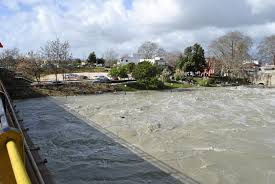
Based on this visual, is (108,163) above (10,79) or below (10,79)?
below

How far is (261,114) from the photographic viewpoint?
2306 cm

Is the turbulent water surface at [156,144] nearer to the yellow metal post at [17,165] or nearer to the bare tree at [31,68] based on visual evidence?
the yellow metal post at [17,165]

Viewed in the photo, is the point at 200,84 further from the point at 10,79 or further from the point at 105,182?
the point at 105,182

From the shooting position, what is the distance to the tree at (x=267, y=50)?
74.4m

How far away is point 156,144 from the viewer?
14.3 metres

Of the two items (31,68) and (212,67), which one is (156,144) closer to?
(31,68)

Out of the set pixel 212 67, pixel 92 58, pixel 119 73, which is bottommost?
pixel 119 73

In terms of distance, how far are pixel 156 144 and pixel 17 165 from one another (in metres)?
12.6

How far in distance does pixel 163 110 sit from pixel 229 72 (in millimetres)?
39254

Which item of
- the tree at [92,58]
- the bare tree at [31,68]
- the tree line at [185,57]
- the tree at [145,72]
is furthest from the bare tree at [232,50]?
the bare tree at [31,68]

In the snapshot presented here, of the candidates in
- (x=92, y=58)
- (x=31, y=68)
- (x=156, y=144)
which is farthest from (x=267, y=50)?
(x=156, y=144)

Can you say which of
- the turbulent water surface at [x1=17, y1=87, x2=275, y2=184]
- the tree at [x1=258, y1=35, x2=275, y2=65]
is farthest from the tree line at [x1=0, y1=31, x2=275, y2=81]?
the turbulent water surface at [x1=17, y1=87, x2=275, y2=184]

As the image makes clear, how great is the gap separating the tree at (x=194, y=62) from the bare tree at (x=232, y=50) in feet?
22.1

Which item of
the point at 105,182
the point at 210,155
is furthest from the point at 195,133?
the point at 105,182
